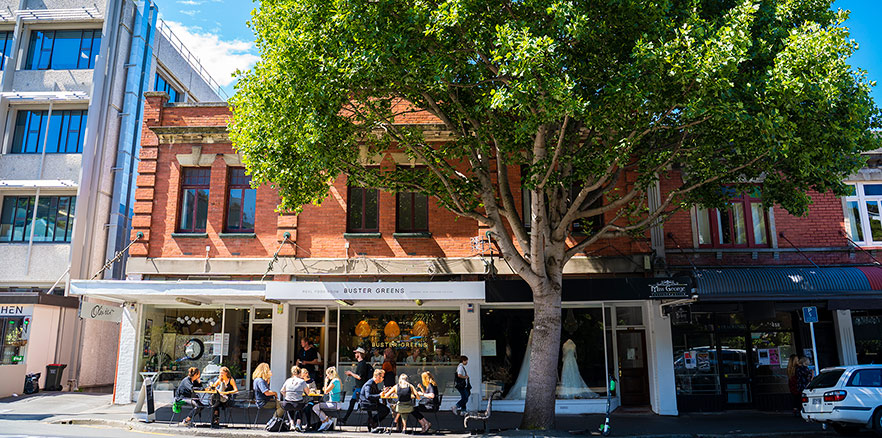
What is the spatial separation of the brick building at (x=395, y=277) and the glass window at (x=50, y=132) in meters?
7.71

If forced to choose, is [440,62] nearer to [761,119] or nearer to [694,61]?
[694,61]

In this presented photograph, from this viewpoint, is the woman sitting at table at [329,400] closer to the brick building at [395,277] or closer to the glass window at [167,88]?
the brick building at [395,277]

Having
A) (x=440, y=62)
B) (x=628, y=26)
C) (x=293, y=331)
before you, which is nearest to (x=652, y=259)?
(x=628, y=26)

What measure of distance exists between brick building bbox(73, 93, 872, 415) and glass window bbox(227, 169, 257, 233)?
4 centimetres

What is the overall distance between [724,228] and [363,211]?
1005 cm

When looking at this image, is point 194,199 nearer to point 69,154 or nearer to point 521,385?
point 69,154

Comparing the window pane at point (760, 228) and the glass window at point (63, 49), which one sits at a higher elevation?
the glass window at point (63, 49)

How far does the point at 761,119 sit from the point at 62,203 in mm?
23078

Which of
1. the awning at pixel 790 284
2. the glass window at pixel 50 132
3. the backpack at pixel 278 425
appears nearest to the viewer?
the backpack at pixel 278 425

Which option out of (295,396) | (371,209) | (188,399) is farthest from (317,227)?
(188,399)

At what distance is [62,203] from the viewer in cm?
2309

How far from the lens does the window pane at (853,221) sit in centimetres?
1731

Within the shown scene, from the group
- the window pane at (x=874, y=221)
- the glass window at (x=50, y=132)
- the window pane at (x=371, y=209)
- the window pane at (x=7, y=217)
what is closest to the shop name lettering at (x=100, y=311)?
the window pane at (x=371, y=209)

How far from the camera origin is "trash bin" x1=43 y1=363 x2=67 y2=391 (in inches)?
827
